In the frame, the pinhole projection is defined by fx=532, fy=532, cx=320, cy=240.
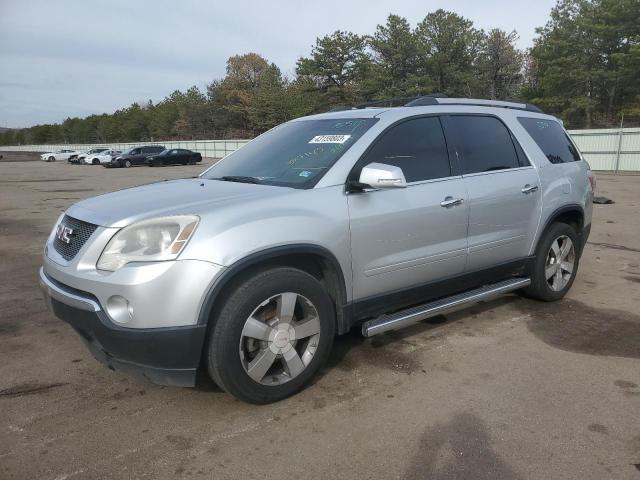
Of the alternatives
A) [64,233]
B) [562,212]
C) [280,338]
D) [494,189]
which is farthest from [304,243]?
[562,212]

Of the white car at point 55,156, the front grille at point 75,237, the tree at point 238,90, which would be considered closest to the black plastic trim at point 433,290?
the front grille at point 75,237

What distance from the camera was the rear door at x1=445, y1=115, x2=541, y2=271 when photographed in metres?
4.11

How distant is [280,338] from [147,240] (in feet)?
3.04

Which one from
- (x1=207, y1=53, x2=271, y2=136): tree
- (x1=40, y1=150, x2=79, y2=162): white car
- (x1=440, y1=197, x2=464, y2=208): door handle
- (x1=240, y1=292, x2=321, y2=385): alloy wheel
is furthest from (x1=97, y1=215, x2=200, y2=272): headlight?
(x1=207, y1=53, x2=271, y2=136): tree

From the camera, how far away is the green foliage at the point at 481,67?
41312 millimetres

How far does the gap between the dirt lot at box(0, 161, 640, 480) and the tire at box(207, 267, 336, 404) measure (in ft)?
0.54

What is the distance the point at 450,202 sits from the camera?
12.6 feet

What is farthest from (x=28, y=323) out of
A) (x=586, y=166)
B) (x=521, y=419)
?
(x=586, y=166)

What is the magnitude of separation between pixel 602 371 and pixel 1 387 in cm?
396

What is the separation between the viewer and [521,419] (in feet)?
9.77

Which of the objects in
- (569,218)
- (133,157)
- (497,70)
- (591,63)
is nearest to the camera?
(569,218)

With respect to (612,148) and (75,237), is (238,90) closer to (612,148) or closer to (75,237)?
(612,148)

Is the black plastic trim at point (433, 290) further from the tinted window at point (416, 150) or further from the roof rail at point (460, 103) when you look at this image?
the roof rail at point (460, 103)

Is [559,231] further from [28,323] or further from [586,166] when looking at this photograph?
[28,323]
